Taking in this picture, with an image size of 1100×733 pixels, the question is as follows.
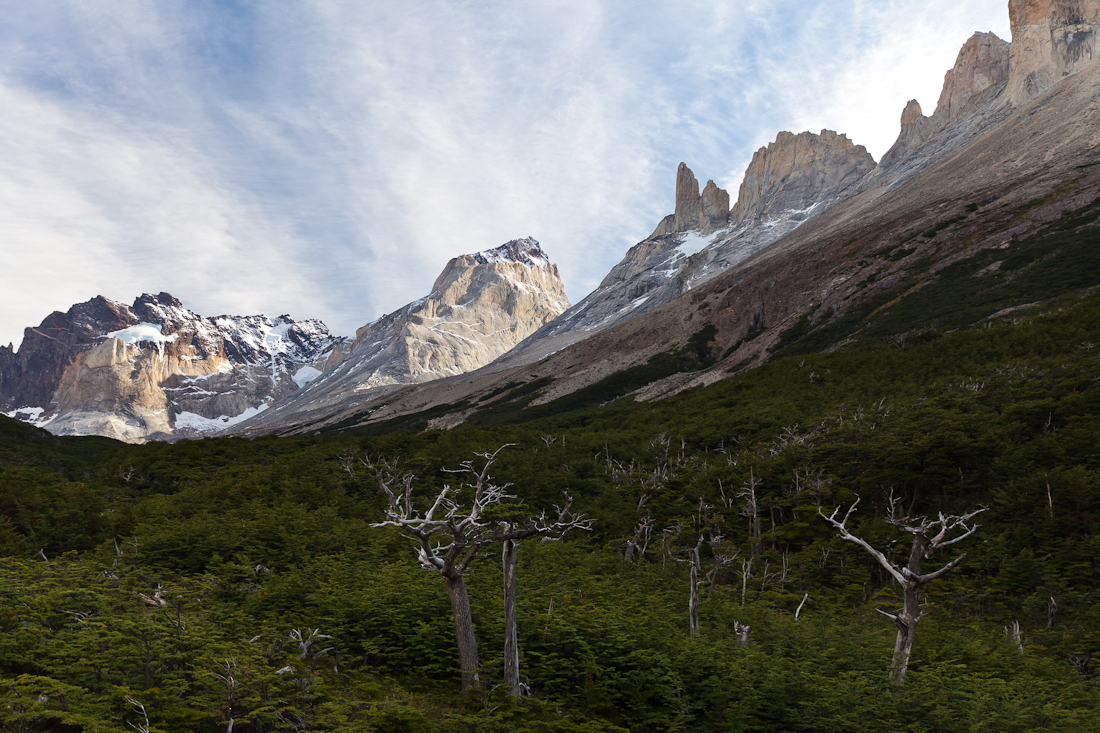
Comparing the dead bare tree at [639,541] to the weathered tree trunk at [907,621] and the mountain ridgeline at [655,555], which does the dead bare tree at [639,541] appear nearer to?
the mountain ridgeline at [655,555]

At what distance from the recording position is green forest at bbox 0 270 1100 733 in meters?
13.5

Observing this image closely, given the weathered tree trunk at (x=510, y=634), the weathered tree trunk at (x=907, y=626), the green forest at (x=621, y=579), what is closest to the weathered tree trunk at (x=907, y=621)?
the weathered tree trunk at (x=907, y=626)

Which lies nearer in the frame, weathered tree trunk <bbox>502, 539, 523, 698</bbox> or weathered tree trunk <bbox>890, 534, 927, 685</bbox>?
weathered tree trunk <bbox>502, 539, 523, 698</bbox>

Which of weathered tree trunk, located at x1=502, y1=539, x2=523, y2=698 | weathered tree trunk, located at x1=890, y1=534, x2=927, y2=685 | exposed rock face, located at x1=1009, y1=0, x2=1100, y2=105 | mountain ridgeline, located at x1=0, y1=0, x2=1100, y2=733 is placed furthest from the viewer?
exposed rock face, located at x1=1009, y1=0, x2=1100, y2=105

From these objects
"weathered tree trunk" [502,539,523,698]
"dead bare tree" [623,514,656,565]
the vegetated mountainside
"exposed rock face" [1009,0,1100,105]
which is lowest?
"dead bare tree" [623,514,656,565]

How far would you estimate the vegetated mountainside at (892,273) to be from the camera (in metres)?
81.8

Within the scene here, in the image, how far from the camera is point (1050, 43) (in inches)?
6491

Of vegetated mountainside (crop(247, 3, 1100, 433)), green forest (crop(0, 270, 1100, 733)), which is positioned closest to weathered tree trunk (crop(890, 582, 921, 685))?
green forest (crop(0, 270, 1100, 733))

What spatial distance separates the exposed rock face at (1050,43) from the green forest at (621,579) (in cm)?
14434

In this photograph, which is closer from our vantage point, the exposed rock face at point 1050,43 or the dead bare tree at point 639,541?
the dead bare tree at point 639,541

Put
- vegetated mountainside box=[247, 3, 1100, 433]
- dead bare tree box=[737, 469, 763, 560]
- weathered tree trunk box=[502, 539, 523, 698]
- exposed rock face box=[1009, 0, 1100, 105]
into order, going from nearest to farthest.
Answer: weathered tree trunk box=[502, 539, 523, 698] < dead bare tree box=[737, 469, 763, 560] < vegetated mountainside box=[247, 3, 1100, 433] < exposed rock face box=[1009, 0, 1100, 105]

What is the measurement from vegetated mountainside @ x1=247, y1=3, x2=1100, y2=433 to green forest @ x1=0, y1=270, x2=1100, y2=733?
71.0 feet

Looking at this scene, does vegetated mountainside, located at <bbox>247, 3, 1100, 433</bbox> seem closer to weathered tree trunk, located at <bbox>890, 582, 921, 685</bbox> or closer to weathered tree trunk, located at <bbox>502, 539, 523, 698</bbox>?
weathered tree trunk, located at <bbox>890, 582, 921, 685</bbox>

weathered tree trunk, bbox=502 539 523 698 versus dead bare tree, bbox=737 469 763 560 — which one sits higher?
weathered tree trunk, bbox=502 539 523 698
